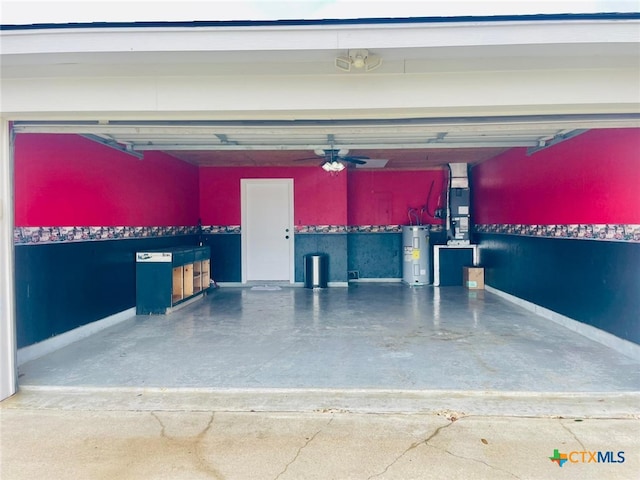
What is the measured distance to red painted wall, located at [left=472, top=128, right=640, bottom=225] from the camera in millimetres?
3656

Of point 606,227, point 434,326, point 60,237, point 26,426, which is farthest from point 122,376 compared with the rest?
point 606,227

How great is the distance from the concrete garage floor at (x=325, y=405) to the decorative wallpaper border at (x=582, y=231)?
1067 millimetres

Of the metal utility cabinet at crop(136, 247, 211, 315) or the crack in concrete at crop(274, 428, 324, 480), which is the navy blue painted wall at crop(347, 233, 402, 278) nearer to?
the metal utility cabinet at crop(136, 247, 211, 315)

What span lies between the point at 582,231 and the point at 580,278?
0.52 metres

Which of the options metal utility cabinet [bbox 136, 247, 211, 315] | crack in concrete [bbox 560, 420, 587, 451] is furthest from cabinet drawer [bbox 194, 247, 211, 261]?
crack in concrete [bbox 560, 420, 587, 451]

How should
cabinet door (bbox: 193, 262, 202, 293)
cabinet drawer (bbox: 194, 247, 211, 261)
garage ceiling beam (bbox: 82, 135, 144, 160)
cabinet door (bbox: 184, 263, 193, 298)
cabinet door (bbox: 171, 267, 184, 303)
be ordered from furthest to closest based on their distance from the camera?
cabinet door (bbox: 193, 262, 202, 293) < cabinet drawer (bbox: 194, 247, 211, 261) < cabinet door (bbox: 184, 263, 193, 298) < cabinet door (bbox: 171, 267, 184, 303) < garage ceiling beam (bbox: 82, 135, 144, 160)

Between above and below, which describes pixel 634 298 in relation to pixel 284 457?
above

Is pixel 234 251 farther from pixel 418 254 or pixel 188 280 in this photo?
pixel 418 254

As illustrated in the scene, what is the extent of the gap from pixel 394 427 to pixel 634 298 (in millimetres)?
2718

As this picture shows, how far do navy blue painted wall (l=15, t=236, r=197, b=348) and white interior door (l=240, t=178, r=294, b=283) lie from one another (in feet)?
9.26

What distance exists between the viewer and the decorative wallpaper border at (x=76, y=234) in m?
3.52

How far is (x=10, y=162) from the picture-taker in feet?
9.23

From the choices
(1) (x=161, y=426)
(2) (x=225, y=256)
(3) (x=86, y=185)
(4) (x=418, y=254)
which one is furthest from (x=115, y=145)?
(4) (x=418, y=254)

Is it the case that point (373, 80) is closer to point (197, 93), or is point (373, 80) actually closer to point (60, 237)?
point (197, 93)
